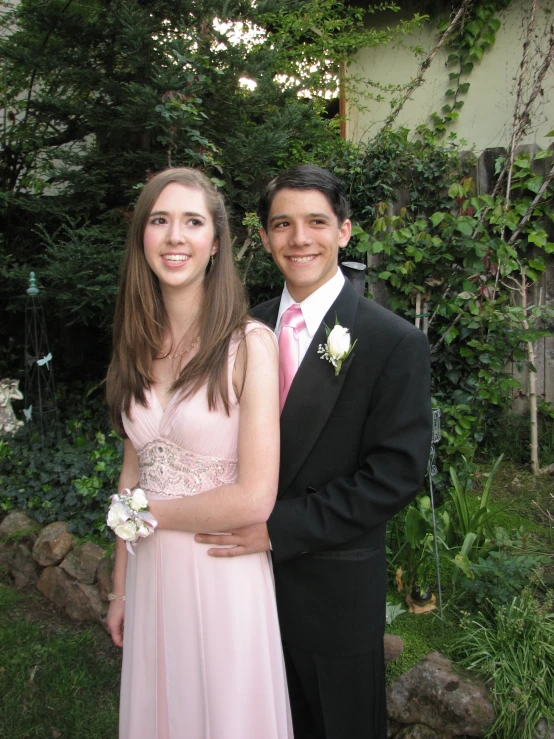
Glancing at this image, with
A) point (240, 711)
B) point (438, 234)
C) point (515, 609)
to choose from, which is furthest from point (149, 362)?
point (438, 234)

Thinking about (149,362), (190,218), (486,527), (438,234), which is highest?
(438,234)

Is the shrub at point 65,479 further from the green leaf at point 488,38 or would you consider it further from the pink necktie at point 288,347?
the green leaf at point 488,38

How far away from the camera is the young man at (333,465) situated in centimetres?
153

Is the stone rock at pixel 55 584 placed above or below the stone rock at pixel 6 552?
below

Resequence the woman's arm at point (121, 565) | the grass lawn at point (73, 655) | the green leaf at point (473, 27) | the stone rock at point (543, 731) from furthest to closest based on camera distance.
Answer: the green leaf at point (473, 27), the grass lawn at point (73, 655), the stone rock at point (543, 731), the woman's arm at point (121, 565)

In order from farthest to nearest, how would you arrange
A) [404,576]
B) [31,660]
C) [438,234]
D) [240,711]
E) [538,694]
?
[438,234] < [31,660] < [404,576] < [538,694] < [240,711]

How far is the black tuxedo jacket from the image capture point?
1.51 meters

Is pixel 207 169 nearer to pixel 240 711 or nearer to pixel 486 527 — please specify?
pixel 486 527

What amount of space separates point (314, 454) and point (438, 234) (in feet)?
9.56

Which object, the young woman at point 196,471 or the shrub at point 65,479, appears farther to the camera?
the shrub at point 65,479

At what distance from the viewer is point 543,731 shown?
6.53 feet

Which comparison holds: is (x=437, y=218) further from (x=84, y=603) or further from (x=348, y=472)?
(x=84, y=603)

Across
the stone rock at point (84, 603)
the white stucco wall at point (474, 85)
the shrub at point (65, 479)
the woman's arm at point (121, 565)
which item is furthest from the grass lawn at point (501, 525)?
the white stucco wall at point (474, 85)

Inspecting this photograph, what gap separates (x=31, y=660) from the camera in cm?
307
